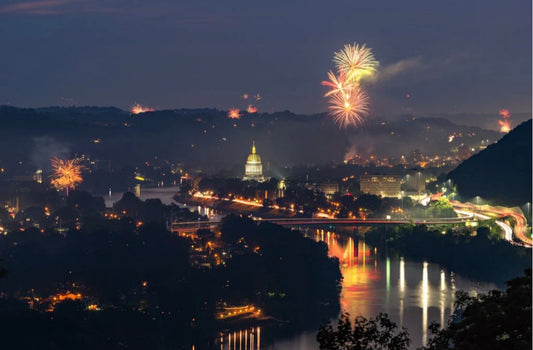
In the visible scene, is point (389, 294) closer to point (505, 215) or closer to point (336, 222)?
point (336, 222)

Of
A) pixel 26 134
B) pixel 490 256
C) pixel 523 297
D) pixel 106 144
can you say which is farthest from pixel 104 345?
pixel 106 144

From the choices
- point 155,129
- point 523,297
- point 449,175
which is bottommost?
point 523,297

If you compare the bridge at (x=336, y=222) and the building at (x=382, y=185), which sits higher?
the building at (x=382, y=185)

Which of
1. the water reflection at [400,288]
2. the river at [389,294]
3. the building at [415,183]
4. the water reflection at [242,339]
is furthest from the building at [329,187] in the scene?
the water reflection at [242,339]

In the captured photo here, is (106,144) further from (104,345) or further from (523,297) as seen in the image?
(523,297)

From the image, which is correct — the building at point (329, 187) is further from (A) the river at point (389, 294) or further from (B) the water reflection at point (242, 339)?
(B) the water reflection at point (242, 339)

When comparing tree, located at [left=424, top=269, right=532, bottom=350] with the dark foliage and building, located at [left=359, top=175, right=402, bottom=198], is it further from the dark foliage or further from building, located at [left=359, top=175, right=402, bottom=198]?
building, located at [left=359, top=175, right=402, bottom=198]
